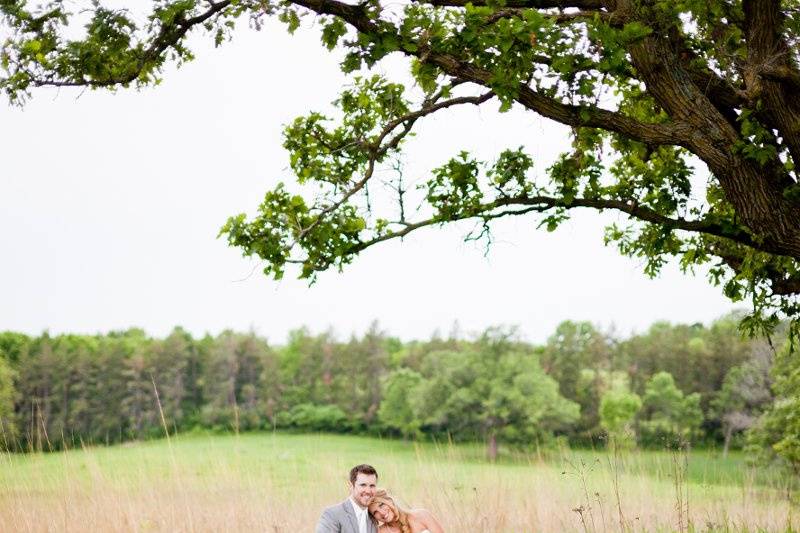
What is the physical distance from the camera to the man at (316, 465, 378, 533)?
5762 millimetres

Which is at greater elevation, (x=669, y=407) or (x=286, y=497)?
(x=286, y=497)

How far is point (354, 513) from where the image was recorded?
5.83 metres

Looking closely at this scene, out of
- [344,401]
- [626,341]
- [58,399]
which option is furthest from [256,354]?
[626,341]

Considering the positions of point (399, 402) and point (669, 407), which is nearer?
point (669, 407)

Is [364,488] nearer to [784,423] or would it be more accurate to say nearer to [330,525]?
[330,525]

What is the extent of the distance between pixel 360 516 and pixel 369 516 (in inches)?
3.4

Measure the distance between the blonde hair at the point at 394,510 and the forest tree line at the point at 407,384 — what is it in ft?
98.9

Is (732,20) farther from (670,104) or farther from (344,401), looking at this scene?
(344,401)

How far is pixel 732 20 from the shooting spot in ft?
26.0

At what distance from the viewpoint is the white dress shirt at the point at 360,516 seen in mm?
5809

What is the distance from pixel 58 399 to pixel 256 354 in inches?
495

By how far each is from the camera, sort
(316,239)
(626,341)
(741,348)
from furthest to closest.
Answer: (626,341) < (741,348) < (316,239)

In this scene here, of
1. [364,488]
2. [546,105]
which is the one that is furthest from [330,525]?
[546,105]

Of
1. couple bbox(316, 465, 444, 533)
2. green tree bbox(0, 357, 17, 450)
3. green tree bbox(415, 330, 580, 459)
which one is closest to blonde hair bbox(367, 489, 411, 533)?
couple bbox(316, 465, 444, 533)
